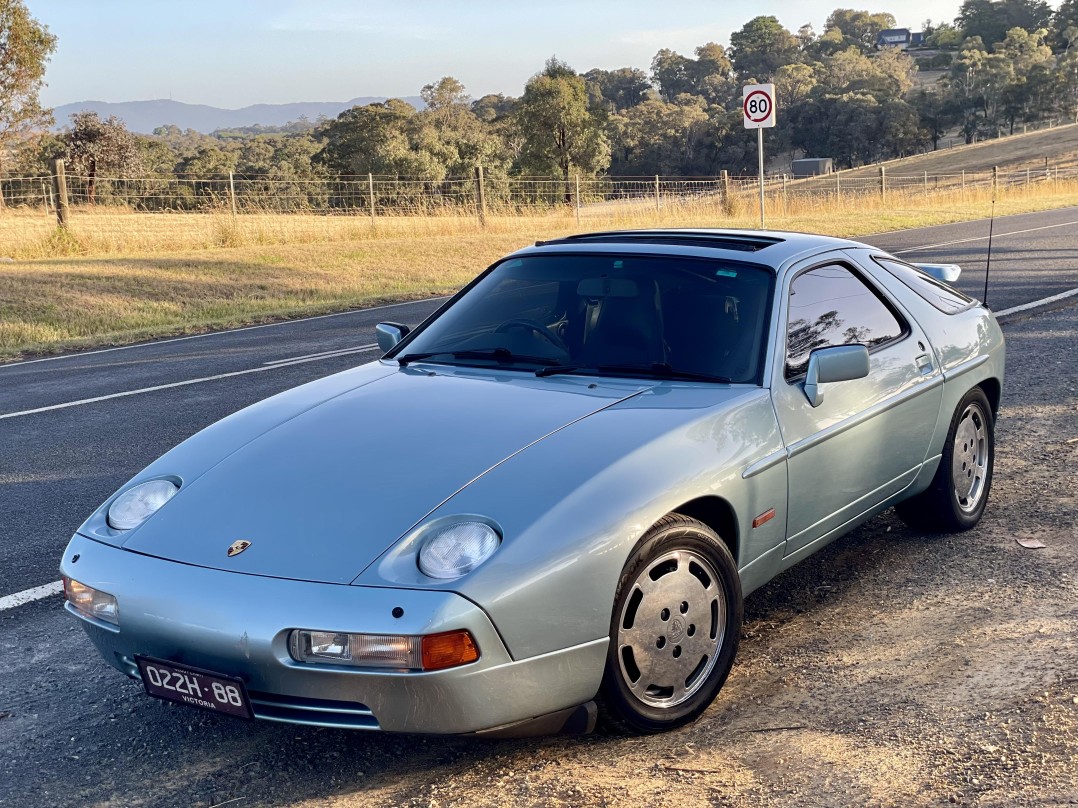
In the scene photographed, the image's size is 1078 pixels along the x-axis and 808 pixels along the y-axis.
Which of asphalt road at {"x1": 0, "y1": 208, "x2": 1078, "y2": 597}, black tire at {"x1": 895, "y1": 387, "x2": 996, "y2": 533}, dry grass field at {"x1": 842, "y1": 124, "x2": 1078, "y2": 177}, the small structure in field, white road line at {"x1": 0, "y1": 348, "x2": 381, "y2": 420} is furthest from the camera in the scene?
the small structure in field

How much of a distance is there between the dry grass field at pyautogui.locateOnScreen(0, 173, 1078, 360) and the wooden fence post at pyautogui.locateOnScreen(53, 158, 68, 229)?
248 mm

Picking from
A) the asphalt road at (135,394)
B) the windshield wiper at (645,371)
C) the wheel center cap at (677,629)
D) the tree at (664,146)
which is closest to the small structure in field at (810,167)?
the tree at (664,146)

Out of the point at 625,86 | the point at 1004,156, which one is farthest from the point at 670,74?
the point at 1004,156

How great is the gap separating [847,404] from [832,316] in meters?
0.44

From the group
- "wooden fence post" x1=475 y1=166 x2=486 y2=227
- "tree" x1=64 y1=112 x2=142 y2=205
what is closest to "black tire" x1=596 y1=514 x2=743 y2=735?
"wooden fence post" x1=475 y1=166 x2=486 y2=227

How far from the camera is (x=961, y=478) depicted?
195 inches

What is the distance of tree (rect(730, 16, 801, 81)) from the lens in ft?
483

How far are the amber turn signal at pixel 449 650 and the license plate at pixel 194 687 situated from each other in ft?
1.64

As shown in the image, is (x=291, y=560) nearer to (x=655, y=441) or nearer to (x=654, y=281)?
(x=655, y=441)

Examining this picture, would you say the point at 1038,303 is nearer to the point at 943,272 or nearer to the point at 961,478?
the point at 943,272

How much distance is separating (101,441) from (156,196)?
18805 millimetres

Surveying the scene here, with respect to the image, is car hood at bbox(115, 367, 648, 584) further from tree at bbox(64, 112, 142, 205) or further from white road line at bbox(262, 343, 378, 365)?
tree at bbox(64, 112, 142, 205)

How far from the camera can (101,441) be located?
7336 mm

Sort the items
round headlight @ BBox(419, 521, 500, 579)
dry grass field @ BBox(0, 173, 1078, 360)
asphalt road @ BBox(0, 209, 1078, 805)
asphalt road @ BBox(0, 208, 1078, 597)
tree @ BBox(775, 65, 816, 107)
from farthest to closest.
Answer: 1. tree @ BBox(775, 65, 816, 107)
2. dry grass field @ BBox(0, 173, 1078, 360)
3. asphalt road @ BBox(0, 208, 1078, 597)
4. asphalt road @ BBox(0, 209, 1078, 805)
5. round headlight @ BBox(419, 521, 500, 579)
